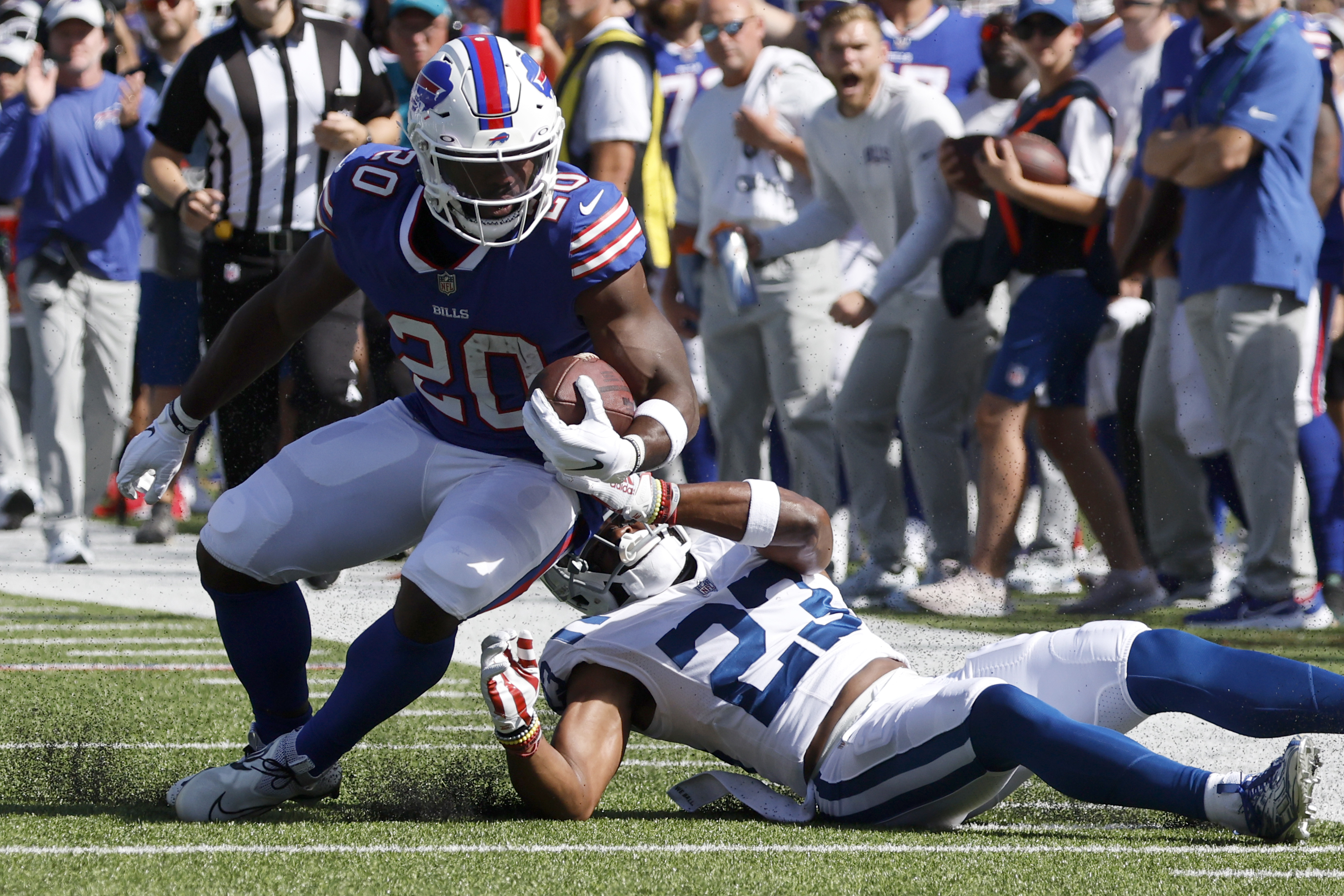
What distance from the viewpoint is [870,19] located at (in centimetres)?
579

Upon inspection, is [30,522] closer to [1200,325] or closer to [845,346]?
[845,346]

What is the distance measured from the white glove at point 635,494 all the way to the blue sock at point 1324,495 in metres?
2.76

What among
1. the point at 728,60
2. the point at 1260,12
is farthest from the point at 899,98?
the point at 1260,12

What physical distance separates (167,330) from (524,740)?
5.00 metres

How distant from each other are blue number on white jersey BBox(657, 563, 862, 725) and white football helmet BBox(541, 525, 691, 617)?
94 millimetres

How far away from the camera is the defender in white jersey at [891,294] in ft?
18.5

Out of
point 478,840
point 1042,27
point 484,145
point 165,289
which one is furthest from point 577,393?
point 165,289

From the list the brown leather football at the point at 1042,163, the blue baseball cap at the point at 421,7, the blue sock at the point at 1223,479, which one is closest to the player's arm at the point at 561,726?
the brown leather football at the point at 1042,163

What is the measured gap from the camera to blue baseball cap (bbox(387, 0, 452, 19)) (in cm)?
623

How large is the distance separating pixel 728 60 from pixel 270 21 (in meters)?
1.51

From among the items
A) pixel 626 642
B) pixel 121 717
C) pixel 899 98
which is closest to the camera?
pixel 626 642

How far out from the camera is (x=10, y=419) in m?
7.98

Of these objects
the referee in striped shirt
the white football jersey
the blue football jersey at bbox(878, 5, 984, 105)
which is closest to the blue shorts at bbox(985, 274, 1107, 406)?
the blue football jersey at bbox(878, 5, 984, 105)

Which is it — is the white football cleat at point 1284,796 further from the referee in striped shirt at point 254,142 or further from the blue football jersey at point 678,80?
the blue football jersey at point 678,80
